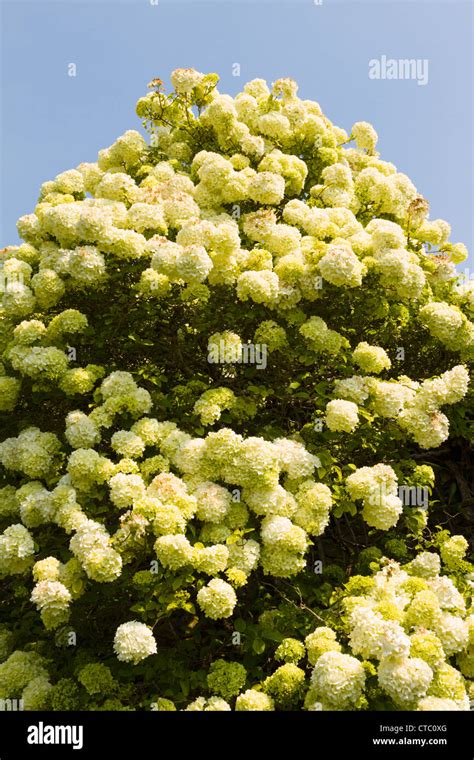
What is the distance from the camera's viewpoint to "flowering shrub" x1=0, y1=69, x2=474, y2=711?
14.1 feet

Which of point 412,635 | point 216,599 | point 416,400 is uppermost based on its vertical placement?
point 416,400

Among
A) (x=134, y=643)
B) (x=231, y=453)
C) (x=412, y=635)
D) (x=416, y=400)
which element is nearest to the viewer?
(x=134, y=643)

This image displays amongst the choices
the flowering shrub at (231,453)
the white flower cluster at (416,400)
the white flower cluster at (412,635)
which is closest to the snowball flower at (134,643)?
the flowering shrub at (231,453)

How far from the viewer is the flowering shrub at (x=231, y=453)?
169 inches

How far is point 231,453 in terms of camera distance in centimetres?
463

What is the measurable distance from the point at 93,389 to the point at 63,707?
2516 mm

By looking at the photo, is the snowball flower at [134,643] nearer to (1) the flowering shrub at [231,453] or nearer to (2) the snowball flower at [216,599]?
(1) the flowering shrub at [231,453]

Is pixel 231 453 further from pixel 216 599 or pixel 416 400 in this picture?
pixel 416 400

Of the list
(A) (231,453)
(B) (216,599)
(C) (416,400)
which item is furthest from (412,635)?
(C) (416,400)

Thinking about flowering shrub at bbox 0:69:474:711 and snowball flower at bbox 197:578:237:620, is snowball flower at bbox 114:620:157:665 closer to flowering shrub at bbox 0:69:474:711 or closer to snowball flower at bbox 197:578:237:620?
flowering shrub at bbox 0:69:474:711

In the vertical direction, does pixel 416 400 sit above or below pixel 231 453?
above

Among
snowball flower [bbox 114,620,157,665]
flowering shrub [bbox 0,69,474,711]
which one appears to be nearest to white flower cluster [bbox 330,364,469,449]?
flowering shrub [bbox 0,69,474,711]
